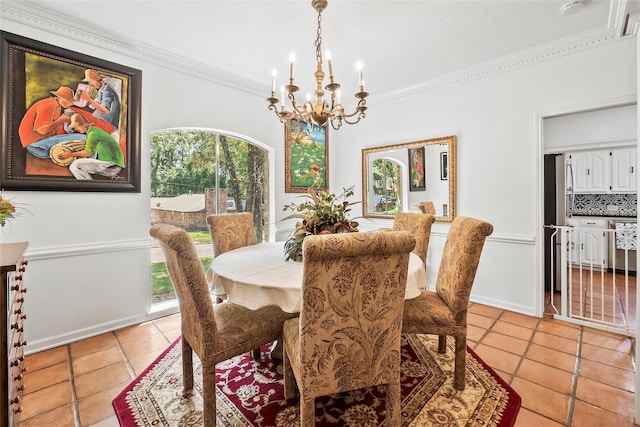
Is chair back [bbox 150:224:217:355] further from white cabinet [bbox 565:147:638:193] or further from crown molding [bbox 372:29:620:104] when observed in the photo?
white cabinet [bbox 565:147:638:193]

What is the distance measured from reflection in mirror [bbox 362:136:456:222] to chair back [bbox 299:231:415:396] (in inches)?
101

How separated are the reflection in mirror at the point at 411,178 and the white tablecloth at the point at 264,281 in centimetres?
191

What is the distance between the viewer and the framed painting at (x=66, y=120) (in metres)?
2.16

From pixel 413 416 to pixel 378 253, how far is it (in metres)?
1.07

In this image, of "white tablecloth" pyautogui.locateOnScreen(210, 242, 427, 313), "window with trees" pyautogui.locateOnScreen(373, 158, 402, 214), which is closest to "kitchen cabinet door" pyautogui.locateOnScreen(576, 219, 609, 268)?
"window with trees" pyautogui.locateOnScreen(373, 158, 402, 214)

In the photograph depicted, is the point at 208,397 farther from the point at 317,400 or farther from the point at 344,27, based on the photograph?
the point at 344,27

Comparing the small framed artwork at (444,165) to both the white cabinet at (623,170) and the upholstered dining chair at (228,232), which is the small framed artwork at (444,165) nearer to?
the upholstered dining chair at (228,232)

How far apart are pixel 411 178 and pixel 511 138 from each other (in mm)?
1183

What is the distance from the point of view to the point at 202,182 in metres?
3.38

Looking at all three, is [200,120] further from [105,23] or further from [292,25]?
[292,25]

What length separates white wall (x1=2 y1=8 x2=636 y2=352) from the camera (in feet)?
Answer: 7.75

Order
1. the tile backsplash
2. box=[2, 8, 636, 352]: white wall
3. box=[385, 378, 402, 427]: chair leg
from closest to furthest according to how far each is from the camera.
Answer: box=[385, 378, 402, 427]: chair leg < box=[2, 8, 636, 352]: white wall < the tile backsplash

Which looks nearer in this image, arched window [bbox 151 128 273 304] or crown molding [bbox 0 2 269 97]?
crown molding [bbox 0 2 269 97]

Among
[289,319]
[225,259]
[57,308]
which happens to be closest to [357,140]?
[225,259]
